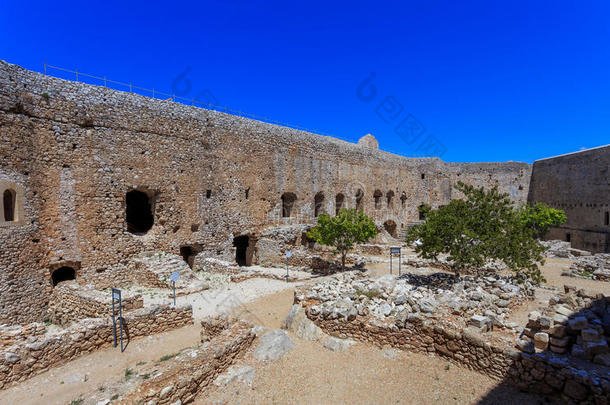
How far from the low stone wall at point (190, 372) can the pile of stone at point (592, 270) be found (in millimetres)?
16847

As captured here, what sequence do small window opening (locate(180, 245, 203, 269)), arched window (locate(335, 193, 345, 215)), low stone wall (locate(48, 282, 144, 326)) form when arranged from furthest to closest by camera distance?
arched window (locate(335, 193, 345, 215)) → small window opening (locate(180, 245, 203, 269)) → low stone wall (locate(48, 282, 144, 326))

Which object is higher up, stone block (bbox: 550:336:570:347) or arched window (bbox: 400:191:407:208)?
arched window (bbox: 400:191:407:208)

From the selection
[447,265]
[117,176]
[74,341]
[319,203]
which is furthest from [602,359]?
[319,203]

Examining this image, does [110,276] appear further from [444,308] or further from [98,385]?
[444,308]

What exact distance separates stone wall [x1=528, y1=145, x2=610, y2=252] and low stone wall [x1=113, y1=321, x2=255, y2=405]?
1255 inches

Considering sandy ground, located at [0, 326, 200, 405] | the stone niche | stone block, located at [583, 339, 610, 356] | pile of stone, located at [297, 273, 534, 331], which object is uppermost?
the stone niche

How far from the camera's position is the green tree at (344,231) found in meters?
16.5

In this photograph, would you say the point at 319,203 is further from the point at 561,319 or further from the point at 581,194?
the point at 581,194

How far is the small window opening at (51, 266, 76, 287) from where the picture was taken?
13820 millimetres

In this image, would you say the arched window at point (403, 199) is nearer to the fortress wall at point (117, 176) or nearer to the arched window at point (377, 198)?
the arched window at point (377, 198)

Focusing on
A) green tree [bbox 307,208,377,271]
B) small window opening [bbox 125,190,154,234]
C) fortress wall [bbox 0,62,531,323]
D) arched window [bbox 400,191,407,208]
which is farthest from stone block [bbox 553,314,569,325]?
arched window [bbox 400,191,407,208]

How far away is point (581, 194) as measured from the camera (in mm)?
29516

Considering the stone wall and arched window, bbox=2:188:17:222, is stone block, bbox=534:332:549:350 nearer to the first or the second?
arched window, bbox=2:188:17:222

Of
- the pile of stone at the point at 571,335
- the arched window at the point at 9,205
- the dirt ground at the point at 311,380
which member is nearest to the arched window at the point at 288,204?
the arched window at the point at 9,205
